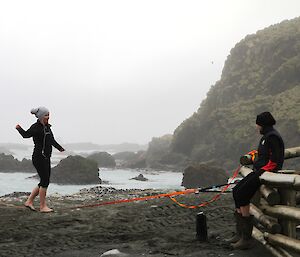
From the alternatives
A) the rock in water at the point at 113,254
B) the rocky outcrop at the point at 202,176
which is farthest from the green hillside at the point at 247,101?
the rock in water at the point at 113,254

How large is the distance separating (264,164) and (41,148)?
18.2 feet

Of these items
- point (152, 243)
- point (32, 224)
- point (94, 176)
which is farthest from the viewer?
point (94, 176)

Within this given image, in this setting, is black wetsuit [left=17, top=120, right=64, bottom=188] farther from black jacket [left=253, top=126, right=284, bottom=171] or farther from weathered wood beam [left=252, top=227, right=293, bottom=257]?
black jacket [left=253, top=126, right=284, bottom=171]

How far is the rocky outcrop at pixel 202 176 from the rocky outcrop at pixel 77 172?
32.3 ft

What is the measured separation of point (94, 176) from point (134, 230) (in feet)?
102

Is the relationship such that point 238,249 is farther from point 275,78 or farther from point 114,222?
point 275,78

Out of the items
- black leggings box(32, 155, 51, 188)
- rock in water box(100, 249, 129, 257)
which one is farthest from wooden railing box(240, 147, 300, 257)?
black leggings box(32, 155, 51, 188)

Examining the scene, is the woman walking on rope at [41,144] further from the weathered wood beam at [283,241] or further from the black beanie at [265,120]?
the weathered wood beam at [283,241]

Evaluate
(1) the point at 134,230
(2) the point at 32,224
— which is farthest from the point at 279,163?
(2) the point at 32,224

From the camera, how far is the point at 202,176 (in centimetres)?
3462

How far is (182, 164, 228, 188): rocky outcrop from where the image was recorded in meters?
34.4

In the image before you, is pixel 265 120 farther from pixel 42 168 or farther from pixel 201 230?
pixel 42 168

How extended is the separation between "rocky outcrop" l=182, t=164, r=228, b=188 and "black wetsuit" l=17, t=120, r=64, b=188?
26.8m

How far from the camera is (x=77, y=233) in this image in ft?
24.5
